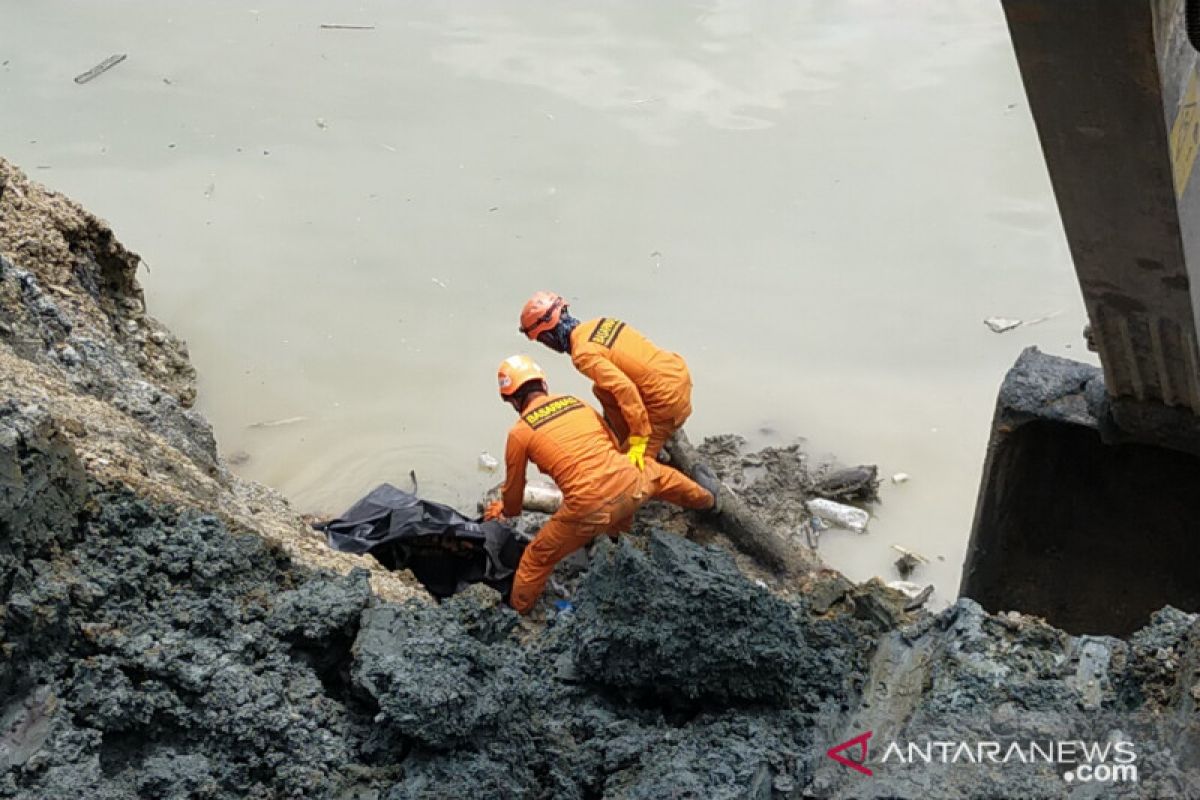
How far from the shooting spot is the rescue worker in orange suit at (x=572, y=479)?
4.74 m

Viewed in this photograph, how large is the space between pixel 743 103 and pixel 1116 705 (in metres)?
6.88

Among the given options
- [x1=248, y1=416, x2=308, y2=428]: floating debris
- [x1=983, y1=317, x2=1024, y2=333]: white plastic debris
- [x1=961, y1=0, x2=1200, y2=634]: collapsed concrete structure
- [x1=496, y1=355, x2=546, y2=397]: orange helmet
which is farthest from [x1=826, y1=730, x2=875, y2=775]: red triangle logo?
[x1=983, y1=317, x2=1024, y2=333]: white plastic debris

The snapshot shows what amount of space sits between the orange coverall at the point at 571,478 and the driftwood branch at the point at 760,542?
405 millimetres

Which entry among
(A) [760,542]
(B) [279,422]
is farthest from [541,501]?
(B) [279,422]

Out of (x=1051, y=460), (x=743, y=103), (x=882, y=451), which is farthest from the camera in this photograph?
(x=743, y=103)

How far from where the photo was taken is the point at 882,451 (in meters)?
5.91

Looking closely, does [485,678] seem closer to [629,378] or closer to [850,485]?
[629,378]

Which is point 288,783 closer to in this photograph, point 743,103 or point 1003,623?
point 1003,623

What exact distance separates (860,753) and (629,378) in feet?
11.9

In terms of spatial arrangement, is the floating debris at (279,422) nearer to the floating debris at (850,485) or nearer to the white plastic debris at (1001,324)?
the floating debris at (850,485)

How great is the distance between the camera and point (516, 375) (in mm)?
5125

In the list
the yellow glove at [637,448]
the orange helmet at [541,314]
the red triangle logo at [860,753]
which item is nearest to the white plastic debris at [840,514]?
the yellow glove at [637,448]

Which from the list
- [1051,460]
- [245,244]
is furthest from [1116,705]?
[245,244]

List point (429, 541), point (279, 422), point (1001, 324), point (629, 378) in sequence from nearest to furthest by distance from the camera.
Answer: point (429, 541) → point (629, 378) → point (279, 422) → point (1001, 324)
